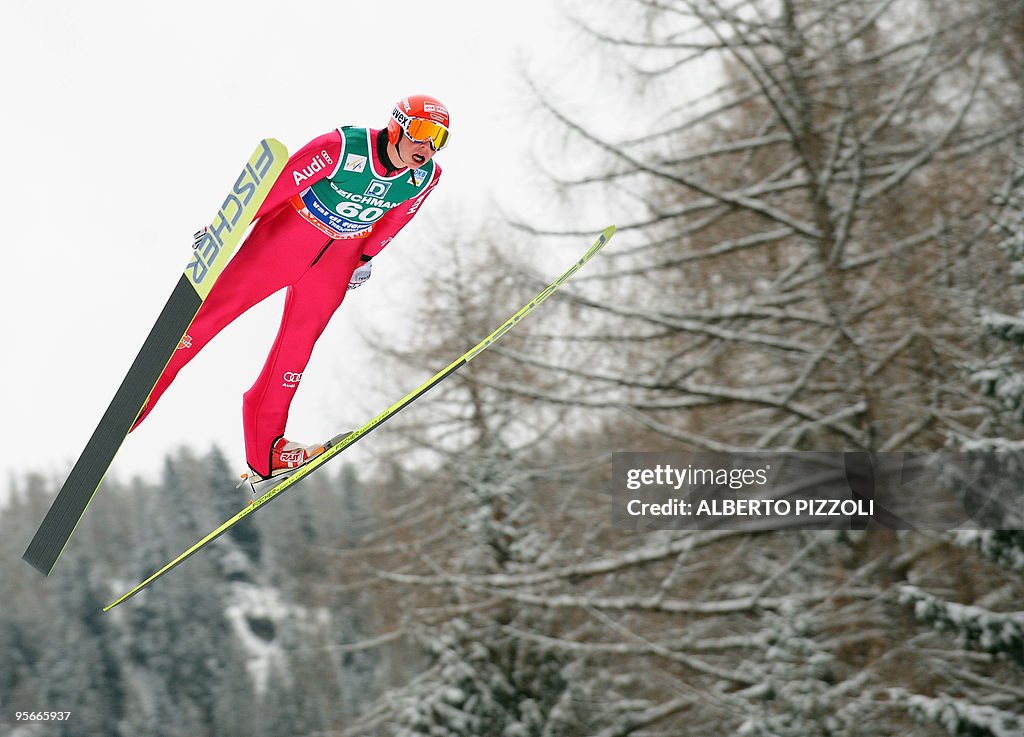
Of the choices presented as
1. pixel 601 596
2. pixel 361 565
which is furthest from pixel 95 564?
pixel 601 596

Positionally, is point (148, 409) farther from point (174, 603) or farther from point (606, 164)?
point (174, 603)

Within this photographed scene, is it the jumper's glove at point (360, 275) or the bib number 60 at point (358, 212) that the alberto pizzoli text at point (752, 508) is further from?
the bib number 60 at point (358, 212)

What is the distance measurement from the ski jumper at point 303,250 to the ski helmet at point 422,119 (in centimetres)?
13

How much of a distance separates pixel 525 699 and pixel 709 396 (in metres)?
5.14

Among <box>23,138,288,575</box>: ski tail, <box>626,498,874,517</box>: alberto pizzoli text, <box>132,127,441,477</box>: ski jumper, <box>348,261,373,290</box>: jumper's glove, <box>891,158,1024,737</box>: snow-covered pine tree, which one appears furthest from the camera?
<box>626,498,874,517</box>: alberto pizzoli text

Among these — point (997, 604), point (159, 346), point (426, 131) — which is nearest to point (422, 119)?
point (426, 131)

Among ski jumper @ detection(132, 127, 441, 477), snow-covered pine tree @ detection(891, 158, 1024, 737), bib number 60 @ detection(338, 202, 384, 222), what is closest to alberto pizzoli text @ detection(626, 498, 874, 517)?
snow-covered pine tree @ detection(891, 158, 1024, 737)

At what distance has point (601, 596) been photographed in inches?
342

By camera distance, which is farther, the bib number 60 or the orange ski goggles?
the bib number 60

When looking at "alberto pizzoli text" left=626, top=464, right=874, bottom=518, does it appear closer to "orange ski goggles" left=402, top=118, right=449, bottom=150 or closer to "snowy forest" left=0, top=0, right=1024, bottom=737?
"snowy forest" left=0, top=0, right=1024, bottom=737

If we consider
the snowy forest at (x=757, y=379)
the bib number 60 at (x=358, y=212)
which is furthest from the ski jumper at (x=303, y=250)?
the snowy forest at (x=757, y=379)

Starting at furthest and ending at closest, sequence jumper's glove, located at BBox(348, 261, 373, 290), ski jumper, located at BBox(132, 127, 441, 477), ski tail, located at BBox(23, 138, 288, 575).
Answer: jumper's glove, located at BBox(348, 261, 373, 290) < ski jumper, located at BBox(132, 127, 441, 477) < ski tail, located at BBox(23, 138, 288, 575)

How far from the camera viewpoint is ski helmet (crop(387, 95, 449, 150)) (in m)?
3.07

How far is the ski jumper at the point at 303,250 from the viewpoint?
318 cm
